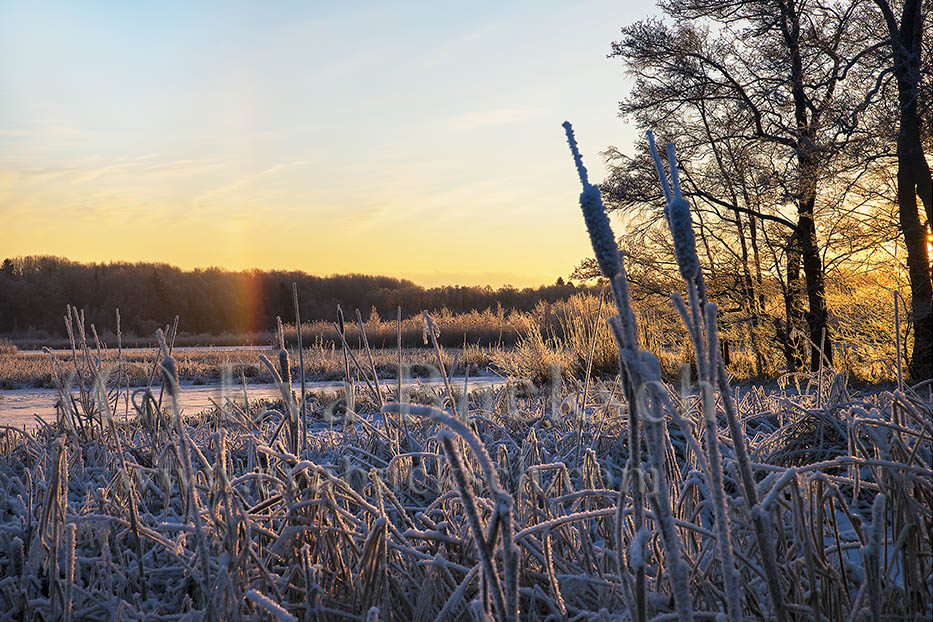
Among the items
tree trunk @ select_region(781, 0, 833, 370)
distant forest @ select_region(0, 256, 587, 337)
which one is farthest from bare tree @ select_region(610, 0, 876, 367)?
distant forest @ select_region(0, 256, 587, 337)

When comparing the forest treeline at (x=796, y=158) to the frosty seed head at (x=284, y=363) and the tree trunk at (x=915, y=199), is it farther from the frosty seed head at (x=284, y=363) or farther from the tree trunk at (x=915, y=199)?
the frosty seed head at (x=284, y=363)

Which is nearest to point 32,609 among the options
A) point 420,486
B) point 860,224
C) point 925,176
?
point 420,486

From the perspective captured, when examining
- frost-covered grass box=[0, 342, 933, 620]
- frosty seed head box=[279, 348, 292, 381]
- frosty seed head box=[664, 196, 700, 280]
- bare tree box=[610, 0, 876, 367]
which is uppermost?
bare tree box=[610, 0, 876, 367]

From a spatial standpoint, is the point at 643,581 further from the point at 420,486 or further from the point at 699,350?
the point at 420,486

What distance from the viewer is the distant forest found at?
41250 millimetres

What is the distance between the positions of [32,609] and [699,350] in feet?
4.62

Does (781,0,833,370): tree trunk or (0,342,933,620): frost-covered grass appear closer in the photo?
(0,342,933,620): frost-covered grass

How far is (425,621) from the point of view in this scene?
1127 mm

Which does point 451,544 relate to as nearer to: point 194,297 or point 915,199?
point 915,199

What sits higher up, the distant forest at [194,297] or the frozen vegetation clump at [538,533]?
the distant forest at [194,297]

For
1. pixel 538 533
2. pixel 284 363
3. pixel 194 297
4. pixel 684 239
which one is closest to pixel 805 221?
pixel 538 533

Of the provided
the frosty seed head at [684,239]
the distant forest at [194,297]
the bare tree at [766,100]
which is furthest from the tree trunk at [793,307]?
the distant forest at [194,297]

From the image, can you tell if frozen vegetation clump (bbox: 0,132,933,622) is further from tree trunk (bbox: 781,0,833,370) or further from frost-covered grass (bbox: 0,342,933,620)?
tree trunk (bbox: 781,0,833,370)

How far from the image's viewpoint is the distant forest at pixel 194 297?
41.2m
